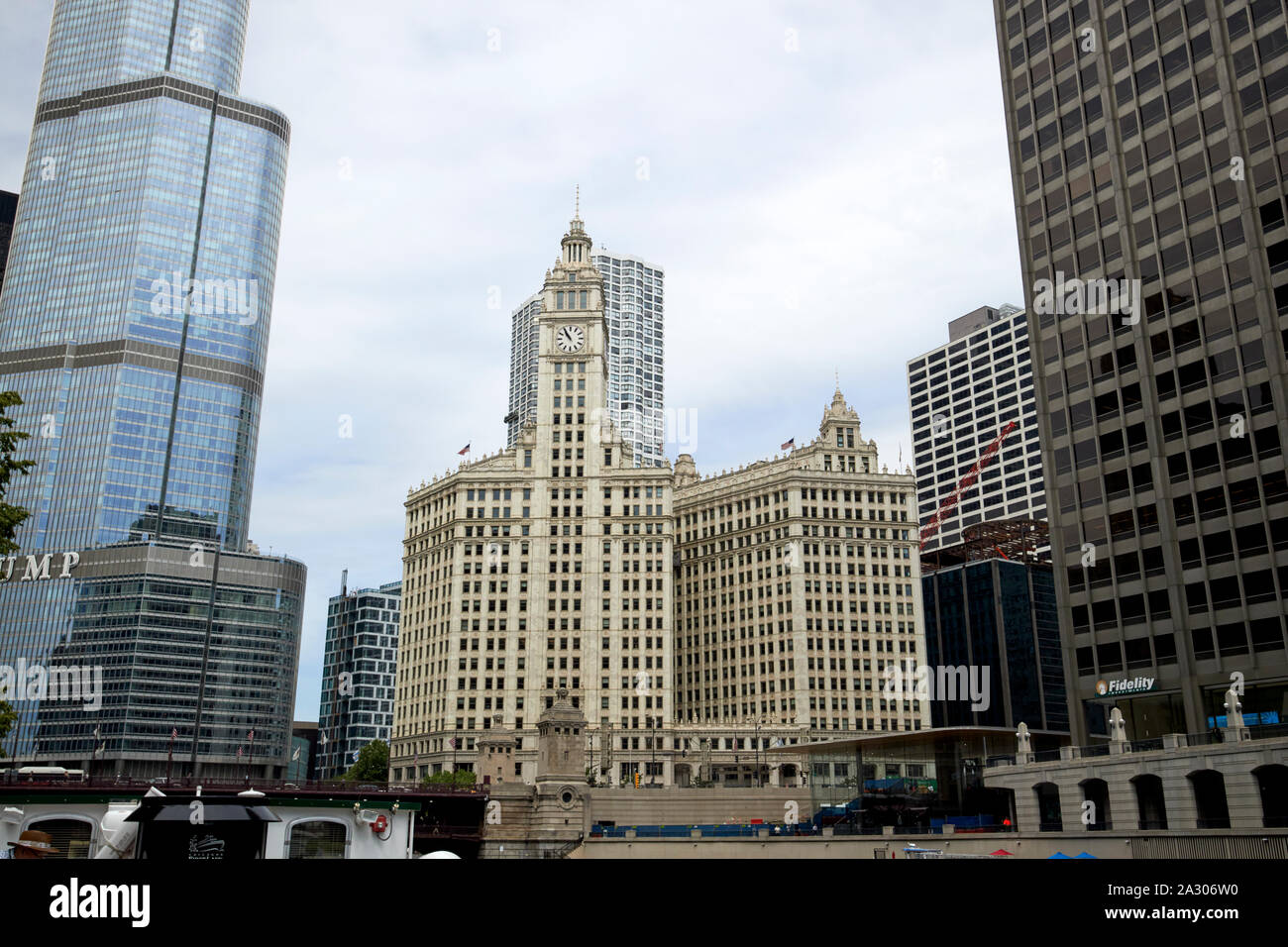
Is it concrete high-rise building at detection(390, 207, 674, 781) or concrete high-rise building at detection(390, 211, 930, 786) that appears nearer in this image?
concrete high-rise building at detection(390, 211, 930, 786)

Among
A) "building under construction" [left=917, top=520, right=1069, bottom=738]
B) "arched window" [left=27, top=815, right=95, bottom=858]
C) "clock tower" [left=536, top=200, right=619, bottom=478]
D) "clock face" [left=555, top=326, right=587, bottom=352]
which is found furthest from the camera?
"building under construction" [left=917, top=520, right=1069, bottom=738]

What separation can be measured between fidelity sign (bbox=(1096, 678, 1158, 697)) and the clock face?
121 metres

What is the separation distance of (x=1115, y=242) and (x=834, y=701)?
98606 millimetres

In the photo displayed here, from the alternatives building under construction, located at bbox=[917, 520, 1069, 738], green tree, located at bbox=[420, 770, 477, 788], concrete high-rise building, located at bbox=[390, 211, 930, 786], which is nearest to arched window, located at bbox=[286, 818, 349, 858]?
green tree, located at bbox=[420, 770, 477, 788]

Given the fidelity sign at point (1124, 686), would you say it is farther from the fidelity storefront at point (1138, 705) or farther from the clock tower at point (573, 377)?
the clock tower at point (573, 377)

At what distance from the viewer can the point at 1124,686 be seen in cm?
7994

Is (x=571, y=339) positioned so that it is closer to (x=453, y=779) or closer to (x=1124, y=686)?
(x=453, y=779)

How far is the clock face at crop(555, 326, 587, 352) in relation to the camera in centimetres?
18625

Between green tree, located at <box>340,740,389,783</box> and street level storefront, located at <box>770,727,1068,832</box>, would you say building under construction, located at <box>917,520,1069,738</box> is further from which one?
street level storefront, located at <box>770,727,1068,832</box>

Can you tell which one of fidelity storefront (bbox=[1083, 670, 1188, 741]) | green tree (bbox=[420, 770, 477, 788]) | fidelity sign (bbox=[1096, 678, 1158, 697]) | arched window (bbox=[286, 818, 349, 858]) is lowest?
arched window (bbox=[286, 818, 349, 858])
